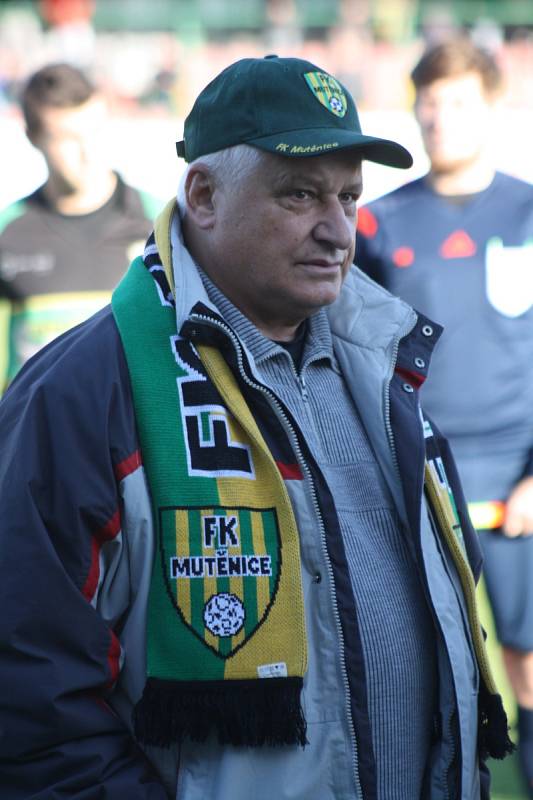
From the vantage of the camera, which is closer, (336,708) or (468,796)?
(336,708)

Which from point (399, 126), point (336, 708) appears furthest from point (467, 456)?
point (399, 126)

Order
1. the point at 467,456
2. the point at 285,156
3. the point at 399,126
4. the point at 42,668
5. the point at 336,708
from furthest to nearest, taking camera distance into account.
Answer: the point at 399,126 < the point at 467,456 < the point at 285,156 < the point at 336,708 < the point at 42,668

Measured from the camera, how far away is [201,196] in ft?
7.16

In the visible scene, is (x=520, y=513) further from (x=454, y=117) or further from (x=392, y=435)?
(x=392, y=435)

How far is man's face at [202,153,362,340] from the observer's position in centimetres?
208

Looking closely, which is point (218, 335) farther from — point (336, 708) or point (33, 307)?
point (33, 307)

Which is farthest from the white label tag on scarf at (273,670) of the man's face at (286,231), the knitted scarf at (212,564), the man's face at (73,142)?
the man's face at (73,142)

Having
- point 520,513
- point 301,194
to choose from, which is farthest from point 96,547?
point 520,513

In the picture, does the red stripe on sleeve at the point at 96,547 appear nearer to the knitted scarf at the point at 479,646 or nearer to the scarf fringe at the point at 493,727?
the knitted scarf at the point at 479,646

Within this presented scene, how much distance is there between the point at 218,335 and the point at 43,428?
0.36 m

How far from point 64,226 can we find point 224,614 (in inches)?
124

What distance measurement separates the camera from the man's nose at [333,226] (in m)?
2.10

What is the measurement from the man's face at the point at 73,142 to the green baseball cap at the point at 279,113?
254 cm

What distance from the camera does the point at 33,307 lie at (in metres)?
4.54
